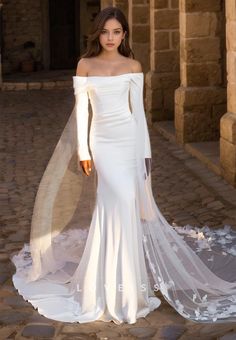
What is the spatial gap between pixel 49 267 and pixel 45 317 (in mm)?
800

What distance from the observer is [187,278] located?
5.86 metres

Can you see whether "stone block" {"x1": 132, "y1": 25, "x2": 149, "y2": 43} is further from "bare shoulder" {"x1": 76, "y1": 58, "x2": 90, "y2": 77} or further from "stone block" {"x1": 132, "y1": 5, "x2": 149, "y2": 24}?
"bare shoulder" {"x1": 76, "y1": 58, "x2": 90, "y2": 77}

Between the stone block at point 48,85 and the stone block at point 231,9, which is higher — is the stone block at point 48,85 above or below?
below

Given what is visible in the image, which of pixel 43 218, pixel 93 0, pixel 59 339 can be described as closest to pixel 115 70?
pixel 43 218

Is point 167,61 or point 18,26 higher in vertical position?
point 18,26

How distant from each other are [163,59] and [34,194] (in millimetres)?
4874

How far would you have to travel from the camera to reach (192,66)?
1153 cm

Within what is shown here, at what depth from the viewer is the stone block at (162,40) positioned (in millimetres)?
13266

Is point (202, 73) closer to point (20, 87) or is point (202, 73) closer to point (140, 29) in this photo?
point (140, 29)

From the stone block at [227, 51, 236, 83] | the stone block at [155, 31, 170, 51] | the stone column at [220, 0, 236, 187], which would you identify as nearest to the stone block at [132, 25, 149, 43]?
the stone block at [155, 31, 170, 51]

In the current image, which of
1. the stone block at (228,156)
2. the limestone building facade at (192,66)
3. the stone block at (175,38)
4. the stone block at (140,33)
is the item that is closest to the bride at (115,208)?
the stone block at (228,156)

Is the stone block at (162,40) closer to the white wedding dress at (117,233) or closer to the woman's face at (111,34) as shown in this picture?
the white wedding dress at (117,233)

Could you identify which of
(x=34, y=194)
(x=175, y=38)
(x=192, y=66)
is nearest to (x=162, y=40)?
(x=175, y=38)

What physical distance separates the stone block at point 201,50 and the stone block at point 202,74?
0.08 meters
